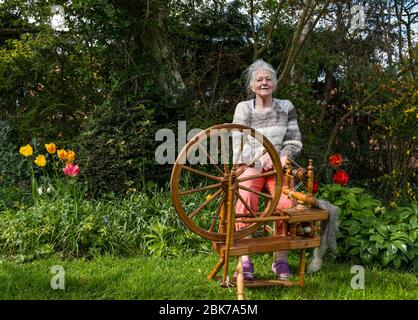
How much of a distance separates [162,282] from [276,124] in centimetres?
133

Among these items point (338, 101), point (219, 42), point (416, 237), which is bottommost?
point (416, 237)

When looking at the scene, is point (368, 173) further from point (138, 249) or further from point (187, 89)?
point (138, 249)

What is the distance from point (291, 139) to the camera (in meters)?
3.05

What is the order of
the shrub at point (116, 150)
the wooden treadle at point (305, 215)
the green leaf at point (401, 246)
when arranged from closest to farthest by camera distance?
→ the wooden treadle at point (305, 215)
the green leaf at point (401, 246)
the shrub at point (116, 150)

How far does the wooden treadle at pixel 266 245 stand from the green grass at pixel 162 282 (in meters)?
0.32

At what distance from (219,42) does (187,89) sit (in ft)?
2.99

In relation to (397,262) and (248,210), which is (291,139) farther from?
(397,262)

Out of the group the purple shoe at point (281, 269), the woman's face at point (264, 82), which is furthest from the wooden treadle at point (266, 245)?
the woman's face at point (264, 82)

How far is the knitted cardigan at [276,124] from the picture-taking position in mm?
3010

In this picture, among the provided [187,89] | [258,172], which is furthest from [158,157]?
[258,172]

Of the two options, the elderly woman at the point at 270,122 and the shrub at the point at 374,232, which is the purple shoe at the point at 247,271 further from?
the shrub at the point at 374,232

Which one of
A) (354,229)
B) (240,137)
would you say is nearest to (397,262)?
(354,229)
